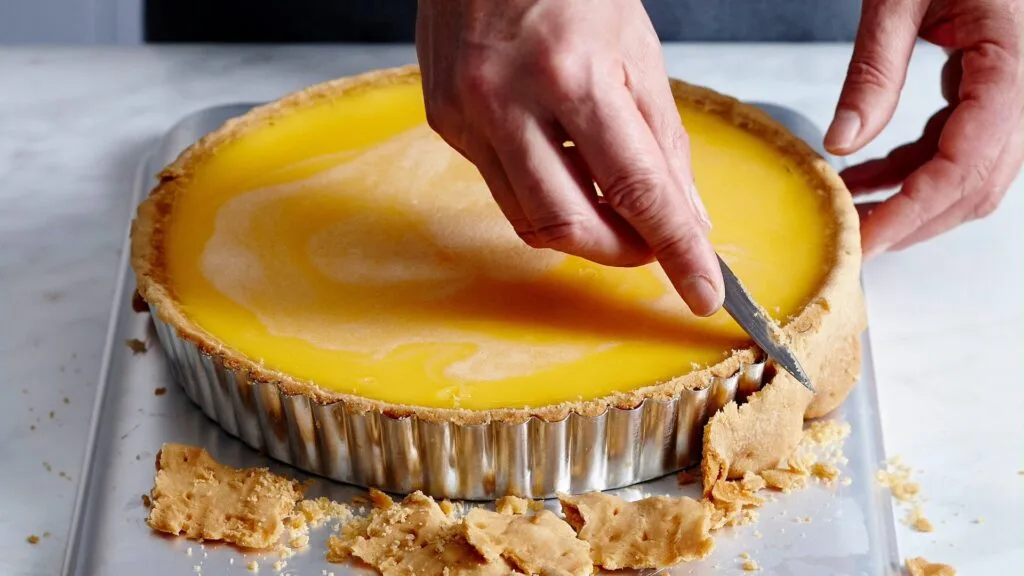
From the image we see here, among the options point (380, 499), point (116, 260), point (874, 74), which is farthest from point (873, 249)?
point (116, 260)

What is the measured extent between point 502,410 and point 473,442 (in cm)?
7

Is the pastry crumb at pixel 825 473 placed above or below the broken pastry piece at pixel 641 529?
above

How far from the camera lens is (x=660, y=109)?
1952mm

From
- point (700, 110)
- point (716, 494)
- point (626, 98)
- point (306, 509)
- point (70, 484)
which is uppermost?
point (626, 98)

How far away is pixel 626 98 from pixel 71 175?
1718 millimetres

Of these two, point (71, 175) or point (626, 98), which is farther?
point (71, 175)

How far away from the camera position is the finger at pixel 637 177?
6.07 ft

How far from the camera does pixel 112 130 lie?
323 centimetres

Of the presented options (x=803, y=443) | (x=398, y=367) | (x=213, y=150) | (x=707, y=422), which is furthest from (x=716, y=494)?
(x=213, y=150)

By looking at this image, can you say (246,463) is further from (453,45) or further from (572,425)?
(453,45)

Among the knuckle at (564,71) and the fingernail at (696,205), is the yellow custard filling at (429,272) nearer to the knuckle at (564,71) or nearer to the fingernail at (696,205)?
the fingernail at (696,205)

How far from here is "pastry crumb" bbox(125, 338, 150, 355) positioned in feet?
7.88

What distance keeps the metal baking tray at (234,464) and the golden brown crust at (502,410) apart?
20 cm

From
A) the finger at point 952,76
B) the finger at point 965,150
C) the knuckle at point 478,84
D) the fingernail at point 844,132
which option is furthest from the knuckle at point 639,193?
the finger at point 952,76
